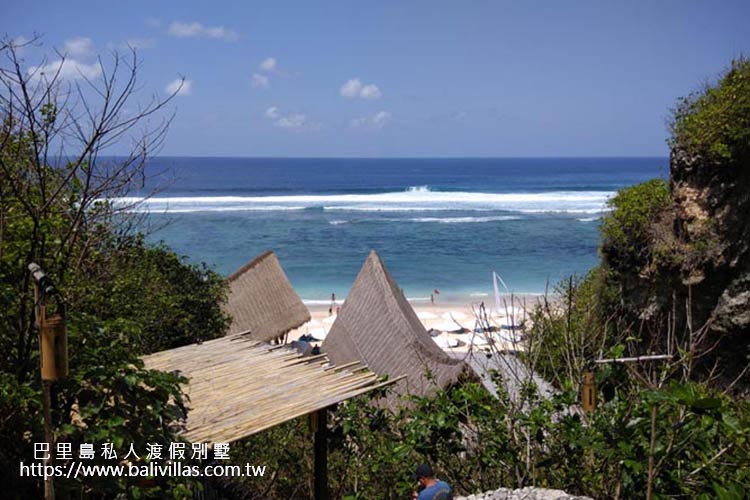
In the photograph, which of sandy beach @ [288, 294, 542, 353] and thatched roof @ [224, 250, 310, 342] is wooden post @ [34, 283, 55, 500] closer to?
thatched roof @ [224, 250, 310, 342]

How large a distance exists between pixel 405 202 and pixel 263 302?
3310cm

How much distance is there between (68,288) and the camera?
13.8ft

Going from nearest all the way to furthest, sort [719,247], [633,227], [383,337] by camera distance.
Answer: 1. [719,247]
2. [633,227]
3. [383,337]

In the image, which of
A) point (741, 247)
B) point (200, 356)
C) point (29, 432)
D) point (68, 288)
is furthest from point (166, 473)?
point (741, 247)

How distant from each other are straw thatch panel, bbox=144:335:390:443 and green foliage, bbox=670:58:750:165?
17.8 ft

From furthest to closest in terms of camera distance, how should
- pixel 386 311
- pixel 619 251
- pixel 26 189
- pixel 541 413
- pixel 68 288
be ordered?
1. pixel 386 311
2. pixel 619 251
3. pixel 68 288
4. pixel 26 189
5. pixel 541 413

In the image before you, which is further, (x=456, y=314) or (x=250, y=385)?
(x=456, y=314)

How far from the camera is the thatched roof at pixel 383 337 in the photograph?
9.03 metres

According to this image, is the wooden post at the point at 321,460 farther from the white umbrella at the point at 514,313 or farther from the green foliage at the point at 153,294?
the white umbrella at the point at 514,313

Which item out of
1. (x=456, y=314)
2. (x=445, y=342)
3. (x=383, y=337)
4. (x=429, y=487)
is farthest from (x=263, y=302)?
(x=429, y=487)

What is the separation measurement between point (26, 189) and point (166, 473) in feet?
6.07

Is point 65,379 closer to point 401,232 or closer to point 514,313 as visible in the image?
point 514,313

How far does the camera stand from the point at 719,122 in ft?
26.2

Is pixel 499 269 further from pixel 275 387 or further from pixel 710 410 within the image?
pixel 710 410
